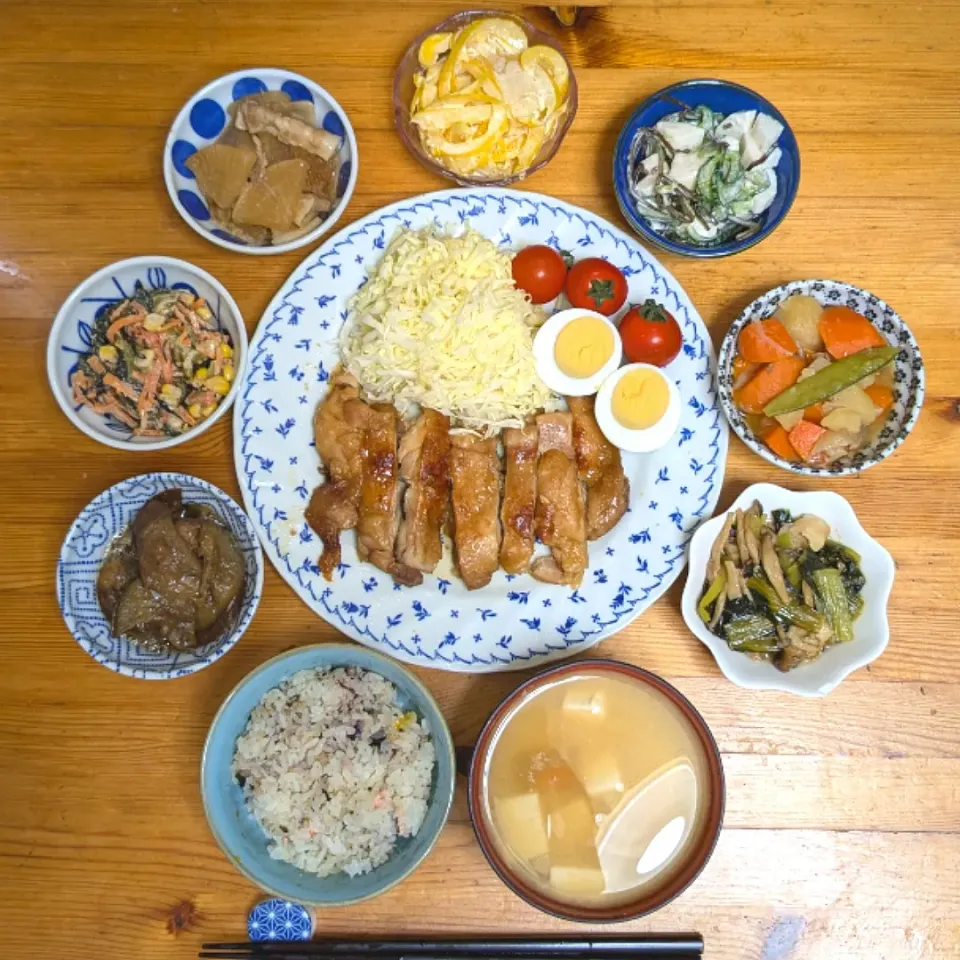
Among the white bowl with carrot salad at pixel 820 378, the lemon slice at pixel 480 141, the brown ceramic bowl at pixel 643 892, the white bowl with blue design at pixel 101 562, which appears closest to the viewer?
the brown ceramic bowl at pixel 643 892

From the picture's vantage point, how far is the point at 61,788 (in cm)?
249

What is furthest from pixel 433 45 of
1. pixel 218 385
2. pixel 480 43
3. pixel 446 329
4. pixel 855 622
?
pixel 855 622

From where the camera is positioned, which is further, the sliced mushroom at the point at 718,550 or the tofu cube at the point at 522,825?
the sliced mushroom at the point at 718,550

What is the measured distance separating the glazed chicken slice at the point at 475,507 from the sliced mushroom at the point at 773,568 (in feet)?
2.66

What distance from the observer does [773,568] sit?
2.38 m

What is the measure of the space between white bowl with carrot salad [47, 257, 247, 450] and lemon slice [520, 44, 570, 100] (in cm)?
121

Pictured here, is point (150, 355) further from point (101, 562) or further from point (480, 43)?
point (480, 43)

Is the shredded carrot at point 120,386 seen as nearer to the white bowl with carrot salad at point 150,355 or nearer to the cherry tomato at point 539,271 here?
the white bowl with carrot salad at point 150,355

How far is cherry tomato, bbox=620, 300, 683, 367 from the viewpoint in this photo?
8.00 feet

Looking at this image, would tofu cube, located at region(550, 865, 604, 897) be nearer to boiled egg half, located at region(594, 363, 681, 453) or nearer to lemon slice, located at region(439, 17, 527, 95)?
boiled egg half, located at region(594, 363, 681, 453)

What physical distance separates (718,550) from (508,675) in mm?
750

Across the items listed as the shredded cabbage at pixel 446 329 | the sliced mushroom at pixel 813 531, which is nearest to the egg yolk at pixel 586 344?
the shredded cabbage at pixel 446 329

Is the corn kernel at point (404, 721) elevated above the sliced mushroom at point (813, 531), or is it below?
below

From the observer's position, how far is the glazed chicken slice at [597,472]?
2.51 metres
